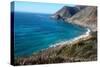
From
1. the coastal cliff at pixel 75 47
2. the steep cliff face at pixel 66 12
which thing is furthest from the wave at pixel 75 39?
the steep cliff face at pixel 66 12

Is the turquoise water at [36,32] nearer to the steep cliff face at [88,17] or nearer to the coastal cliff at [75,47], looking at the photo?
the coastal cliff at [75,47]

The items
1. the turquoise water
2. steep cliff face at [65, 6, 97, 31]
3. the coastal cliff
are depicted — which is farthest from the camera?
steep cliff face at [65, 6, 97, 31]

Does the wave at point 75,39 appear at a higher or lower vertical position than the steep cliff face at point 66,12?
lower

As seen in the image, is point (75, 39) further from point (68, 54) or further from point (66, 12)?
point (66, 12)

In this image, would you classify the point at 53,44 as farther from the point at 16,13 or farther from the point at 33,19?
the point at 16,13

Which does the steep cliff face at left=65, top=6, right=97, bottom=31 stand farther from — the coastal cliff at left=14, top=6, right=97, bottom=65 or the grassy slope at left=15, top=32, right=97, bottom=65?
the grassy slope at left=15, top=32, right=97, bottom=65

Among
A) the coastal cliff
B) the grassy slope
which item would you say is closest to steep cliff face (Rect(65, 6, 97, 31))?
the coastal cliff
